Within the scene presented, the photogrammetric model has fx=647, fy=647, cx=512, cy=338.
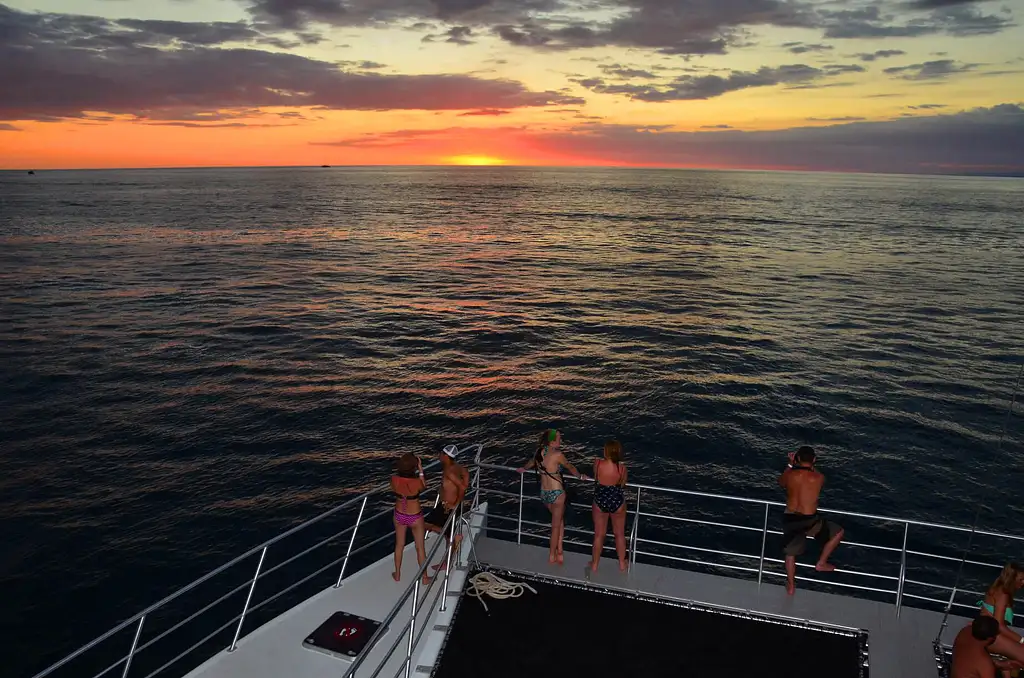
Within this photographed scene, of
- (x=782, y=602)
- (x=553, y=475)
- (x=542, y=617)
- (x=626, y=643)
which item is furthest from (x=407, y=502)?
(x=782, y=602)

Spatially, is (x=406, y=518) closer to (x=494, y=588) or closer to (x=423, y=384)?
(x=494, y=588)

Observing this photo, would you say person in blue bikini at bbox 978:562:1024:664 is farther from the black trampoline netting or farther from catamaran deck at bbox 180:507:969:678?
the black trampoline netting

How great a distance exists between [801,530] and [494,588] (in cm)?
467

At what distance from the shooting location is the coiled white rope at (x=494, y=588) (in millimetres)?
9484

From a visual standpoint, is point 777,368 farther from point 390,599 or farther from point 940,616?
point 390,599

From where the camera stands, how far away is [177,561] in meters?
18.8

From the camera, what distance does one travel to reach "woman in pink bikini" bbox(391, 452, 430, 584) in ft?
31.3

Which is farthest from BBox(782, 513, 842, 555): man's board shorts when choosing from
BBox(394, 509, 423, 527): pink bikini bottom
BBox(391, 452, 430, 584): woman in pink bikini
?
BBox(394, 509, 423, 527): pink bikini bottom

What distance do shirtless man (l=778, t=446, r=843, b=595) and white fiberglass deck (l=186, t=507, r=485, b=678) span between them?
4898 millimetres

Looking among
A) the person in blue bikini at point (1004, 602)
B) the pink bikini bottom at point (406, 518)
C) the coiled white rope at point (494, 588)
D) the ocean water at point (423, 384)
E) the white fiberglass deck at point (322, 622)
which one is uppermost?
the person in blue bikini at point (1004, 602)

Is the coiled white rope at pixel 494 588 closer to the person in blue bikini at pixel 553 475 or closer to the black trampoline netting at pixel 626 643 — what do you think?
the black trampoline netting at pixel 626 643

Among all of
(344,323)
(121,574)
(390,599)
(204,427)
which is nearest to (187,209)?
(344,323)

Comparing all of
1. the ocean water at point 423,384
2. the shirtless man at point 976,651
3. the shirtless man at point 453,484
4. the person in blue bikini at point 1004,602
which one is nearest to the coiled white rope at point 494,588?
the shirtless man at point 453,484

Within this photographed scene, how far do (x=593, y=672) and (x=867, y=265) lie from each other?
234ft
